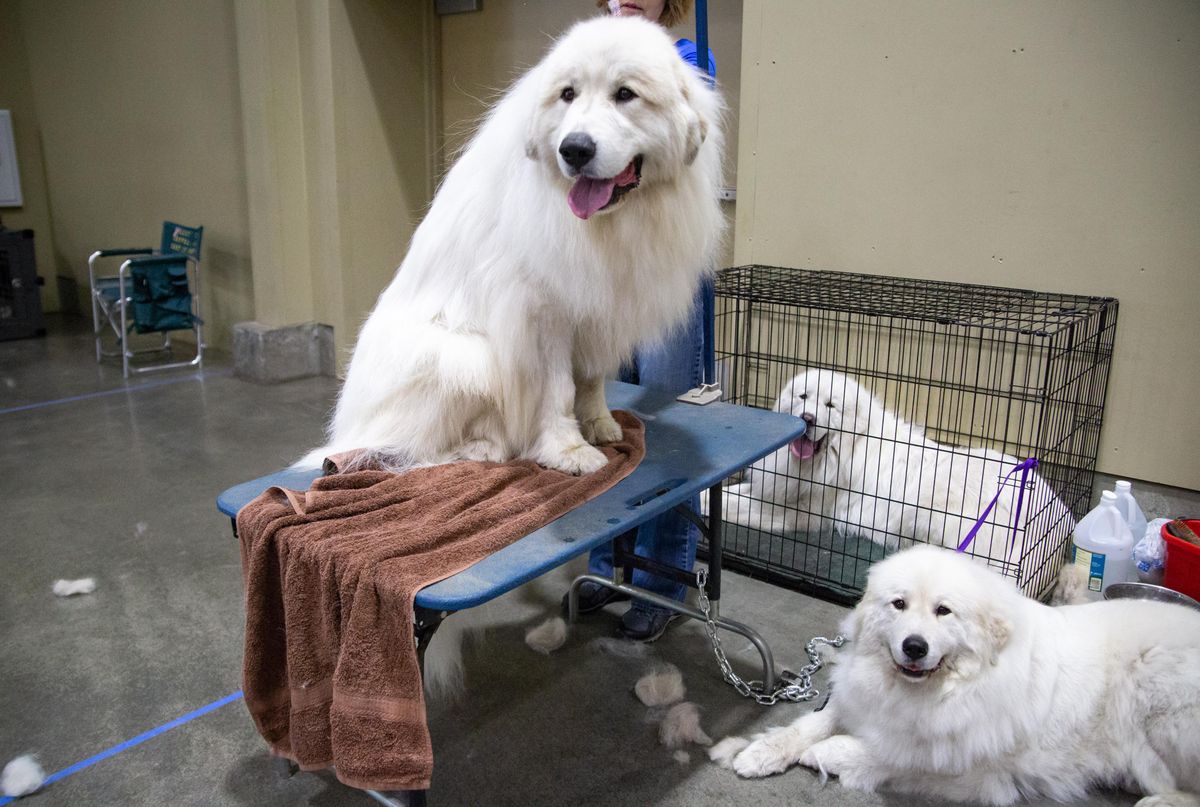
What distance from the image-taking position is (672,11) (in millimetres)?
2480

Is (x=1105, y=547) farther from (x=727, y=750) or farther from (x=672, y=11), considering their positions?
(x=672, y=11)

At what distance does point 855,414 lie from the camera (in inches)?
125

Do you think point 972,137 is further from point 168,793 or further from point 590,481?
point 168,793

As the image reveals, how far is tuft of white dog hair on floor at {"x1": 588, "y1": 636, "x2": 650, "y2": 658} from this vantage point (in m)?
2.70

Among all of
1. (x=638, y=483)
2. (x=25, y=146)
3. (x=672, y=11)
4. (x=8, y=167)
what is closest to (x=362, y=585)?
(x=638, y=483)

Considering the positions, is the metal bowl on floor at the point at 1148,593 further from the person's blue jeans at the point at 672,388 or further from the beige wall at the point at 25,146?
the beige wall at the point at 25,146

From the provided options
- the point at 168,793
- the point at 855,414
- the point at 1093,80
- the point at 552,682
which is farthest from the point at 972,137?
the point at 168,793

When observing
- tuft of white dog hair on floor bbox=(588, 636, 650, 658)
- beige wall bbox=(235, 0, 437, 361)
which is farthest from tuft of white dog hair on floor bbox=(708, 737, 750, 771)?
beige wall bbox=(235, 0, 437, 361)

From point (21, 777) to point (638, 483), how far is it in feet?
5.35

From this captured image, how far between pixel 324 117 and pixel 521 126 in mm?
3967

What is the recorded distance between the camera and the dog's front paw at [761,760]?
215 centimetres

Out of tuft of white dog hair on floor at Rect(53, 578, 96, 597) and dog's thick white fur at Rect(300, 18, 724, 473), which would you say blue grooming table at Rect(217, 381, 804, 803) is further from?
tuft of white dog hair on floor at Rect(53, 578, 96, 597)

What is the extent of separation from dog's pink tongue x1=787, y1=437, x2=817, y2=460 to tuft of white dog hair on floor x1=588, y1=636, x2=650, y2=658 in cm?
101

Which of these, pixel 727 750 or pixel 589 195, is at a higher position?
pixel 589 195
